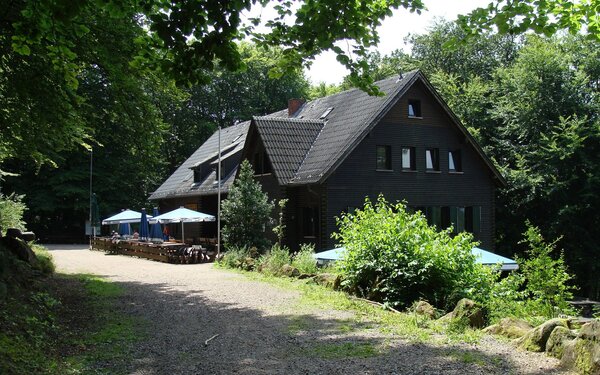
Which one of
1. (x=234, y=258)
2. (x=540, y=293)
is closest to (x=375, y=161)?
(x=234, y=258)

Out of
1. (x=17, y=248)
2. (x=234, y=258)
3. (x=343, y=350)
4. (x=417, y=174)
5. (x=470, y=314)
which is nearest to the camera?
(x=343, y=350)

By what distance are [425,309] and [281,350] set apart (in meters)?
3.50

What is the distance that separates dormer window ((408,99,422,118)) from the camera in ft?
93.6

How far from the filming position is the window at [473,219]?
3017 centimetres

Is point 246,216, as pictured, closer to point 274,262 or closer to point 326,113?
point 274,262

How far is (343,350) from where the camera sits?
7902mm

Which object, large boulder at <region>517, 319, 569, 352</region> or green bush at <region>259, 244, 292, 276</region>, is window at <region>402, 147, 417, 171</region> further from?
large boulder at <region>517, 319, 569, 352</region>

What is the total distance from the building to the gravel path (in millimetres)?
13031

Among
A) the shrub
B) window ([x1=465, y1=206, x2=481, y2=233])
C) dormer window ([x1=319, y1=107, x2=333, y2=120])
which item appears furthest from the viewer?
dormer window ([x1=319, y1=107, x2=333, y2=120])

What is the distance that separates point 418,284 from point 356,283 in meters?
1.79

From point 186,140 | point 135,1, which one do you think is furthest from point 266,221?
point 186,140

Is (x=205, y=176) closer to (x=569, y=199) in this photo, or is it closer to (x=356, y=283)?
(x=569, y=199)

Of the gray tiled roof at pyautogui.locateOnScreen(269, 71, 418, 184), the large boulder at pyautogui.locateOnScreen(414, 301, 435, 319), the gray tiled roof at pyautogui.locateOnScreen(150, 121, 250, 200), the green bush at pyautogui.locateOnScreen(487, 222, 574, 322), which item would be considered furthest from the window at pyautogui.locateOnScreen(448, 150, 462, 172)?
the large boulder at pyautogui.locateOnScreen(414, 301, 435, 319)

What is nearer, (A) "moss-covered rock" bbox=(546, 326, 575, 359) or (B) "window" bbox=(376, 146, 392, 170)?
(A) "moss-covered rock" bbox=(546, 326, 575, 359)
